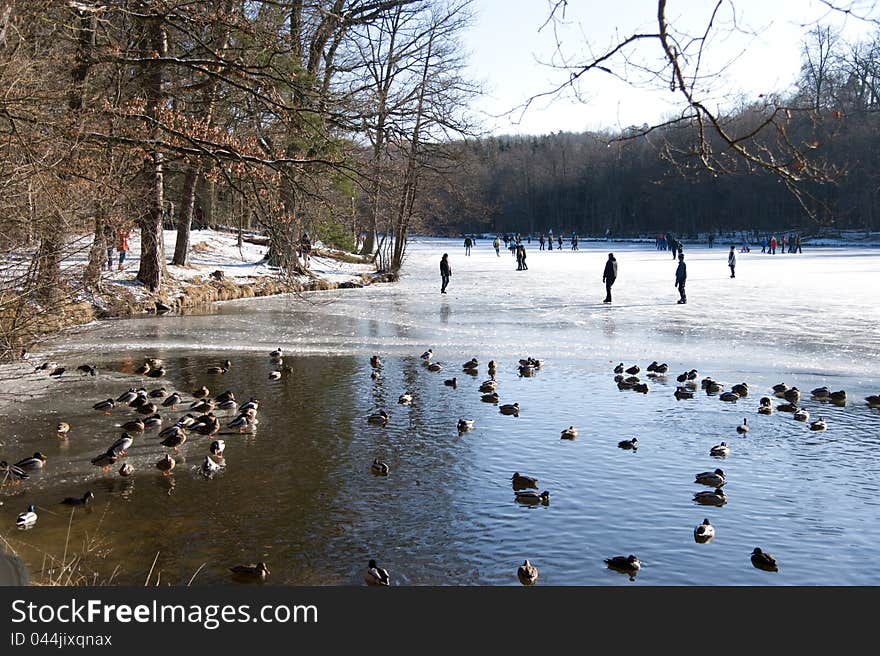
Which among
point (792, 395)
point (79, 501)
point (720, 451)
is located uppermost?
point (792, 395)

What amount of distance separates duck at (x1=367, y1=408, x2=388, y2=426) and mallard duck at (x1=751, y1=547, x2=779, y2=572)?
19.0 ft

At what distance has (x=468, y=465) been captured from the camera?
9.77 m

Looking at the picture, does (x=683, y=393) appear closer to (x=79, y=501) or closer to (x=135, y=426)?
(x=135, y=426)

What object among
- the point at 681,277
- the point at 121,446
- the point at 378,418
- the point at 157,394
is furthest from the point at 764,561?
the point at 681,277

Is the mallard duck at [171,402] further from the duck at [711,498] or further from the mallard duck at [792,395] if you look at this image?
the mallard duck at [792,395]

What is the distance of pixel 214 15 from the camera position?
35.6 ft

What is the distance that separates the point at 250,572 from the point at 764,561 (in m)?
4.18

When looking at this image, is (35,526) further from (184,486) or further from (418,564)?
(418,564)

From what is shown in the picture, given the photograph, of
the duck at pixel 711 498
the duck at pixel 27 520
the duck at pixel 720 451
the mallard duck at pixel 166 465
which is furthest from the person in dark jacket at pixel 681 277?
the duck at pixel 27 520

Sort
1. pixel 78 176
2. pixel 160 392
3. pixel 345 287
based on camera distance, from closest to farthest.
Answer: pixel 78 176, pixel 160 392, pixel 345 287

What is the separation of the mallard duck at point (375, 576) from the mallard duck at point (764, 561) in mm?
3045

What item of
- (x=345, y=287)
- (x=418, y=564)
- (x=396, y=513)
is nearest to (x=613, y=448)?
(x=396, y=513)

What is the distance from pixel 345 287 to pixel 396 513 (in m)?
27.8

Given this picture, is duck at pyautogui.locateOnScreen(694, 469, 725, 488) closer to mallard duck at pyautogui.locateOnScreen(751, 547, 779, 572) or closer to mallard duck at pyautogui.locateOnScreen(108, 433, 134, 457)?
mallard duck at pyautogui.locateOnScreen(751, 547, 779, 572)
